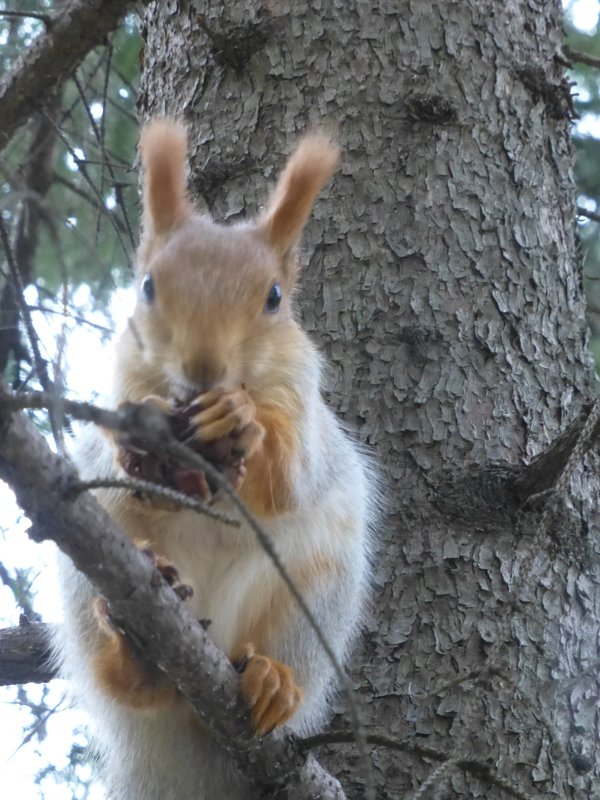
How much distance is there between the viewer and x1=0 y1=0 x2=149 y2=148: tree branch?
165cm

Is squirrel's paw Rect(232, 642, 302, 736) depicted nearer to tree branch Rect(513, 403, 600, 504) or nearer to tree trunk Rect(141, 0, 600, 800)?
tree trunk Rect(141, 0, 600, 800)

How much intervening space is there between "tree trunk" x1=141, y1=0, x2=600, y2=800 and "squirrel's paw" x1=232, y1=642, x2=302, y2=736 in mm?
216

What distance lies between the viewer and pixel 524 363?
78.1 inches

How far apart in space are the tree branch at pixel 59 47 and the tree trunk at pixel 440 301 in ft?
1.72

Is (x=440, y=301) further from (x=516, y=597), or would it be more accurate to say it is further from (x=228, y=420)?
(x=516, y=597)

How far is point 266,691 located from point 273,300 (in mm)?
608

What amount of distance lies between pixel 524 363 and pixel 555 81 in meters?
0.71

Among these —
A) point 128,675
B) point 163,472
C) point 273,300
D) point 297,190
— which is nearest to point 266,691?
point 128,675

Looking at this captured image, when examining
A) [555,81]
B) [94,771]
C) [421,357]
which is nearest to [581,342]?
[421,357]

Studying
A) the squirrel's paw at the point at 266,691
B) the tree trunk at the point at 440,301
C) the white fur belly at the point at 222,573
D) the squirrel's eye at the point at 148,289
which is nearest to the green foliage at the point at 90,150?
the squirrel's eye at the point at 148,289

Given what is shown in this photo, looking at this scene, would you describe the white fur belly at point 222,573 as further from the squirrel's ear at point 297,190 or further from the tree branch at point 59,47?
the tree branch at point 59,47

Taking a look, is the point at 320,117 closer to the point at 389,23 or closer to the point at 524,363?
the point at 389,23

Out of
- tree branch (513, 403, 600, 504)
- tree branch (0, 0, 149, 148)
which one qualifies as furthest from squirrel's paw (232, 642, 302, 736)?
tree branch (0, 0, 149, 148)

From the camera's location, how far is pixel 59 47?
170 cm
